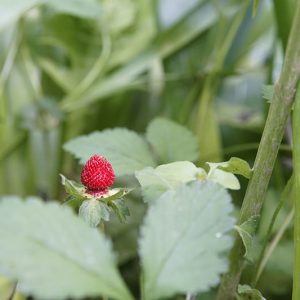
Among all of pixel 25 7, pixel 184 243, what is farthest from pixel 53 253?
pixel 25 7

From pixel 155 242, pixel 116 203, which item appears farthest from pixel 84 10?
pixel 155 242

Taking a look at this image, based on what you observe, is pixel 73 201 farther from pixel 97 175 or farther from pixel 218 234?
pixel 218 234

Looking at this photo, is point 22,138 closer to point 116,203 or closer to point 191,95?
point 191,95

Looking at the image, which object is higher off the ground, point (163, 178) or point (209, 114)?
point (163, 178)

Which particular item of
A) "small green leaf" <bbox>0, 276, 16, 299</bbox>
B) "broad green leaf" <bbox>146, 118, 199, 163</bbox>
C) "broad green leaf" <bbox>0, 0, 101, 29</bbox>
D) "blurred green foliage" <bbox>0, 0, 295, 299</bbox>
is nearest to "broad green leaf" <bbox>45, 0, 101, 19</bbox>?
"broad green leaf" <bbox>0, 0, 101, 29</bbox>

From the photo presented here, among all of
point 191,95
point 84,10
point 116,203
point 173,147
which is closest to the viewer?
point 116,203

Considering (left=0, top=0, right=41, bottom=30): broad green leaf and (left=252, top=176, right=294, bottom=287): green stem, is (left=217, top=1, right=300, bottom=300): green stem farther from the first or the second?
(left=0, top=0, right=41, bottom=30): broad green leaf

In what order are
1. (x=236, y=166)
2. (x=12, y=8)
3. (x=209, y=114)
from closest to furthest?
1. (x=236, y=166)
2. (x=12, y=8)
3. (x=209, y=114)
